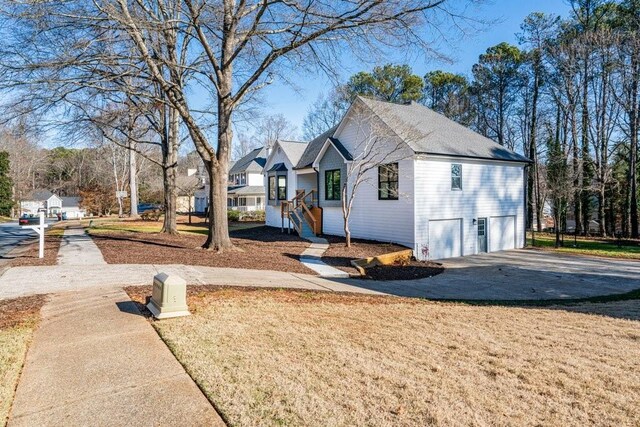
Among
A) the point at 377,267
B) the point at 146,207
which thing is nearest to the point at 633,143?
the point at 377,267

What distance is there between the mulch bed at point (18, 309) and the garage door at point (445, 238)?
14.0 m

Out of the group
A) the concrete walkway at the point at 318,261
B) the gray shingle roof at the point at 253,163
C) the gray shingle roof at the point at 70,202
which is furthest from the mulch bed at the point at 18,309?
the gray shingle roof at the point at 70,202

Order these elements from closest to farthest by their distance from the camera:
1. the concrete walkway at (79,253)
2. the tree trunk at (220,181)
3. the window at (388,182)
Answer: the concrete walkway at (79,253) < the tree trunk at (220,181) < the window at (388,182)

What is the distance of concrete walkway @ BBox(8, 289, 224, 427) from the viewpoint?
10.2 feet

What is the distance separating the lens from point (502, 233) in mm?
20328

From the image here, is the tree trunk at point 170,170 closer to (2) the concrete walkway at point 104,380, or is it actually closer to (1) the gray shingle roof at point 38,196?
(2) the concrete walkway at point 104,380

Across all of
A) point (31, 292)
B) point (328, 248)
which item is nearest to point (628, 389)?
point (31, 292)

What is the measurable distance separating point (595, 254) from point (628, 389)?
60.2ft

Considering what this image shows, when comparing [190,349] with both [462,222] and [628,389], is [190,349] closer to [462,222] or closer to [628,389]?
[628,389]

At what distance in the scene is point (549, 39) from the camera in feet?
101

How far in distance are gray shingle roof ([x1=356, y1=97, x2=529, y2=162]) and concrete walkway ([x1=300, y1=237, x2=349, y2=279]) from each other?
→ 18.9ft

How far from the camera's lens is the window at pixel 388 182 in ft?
58.2

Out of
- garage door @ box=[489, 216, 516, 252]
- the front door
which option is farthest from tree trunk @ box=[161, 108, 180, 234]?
garage door @ box=[489, 216, 516, 252]

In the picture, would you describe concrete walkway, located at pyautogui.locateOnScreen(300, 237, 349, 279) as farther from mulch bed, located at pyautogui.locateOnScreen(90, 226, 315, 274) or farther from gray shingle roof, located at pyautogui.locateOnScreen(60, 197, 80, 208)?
gray shingle roof, located at pyautogui.locateOnScreen(60, 197, 80, 208)
